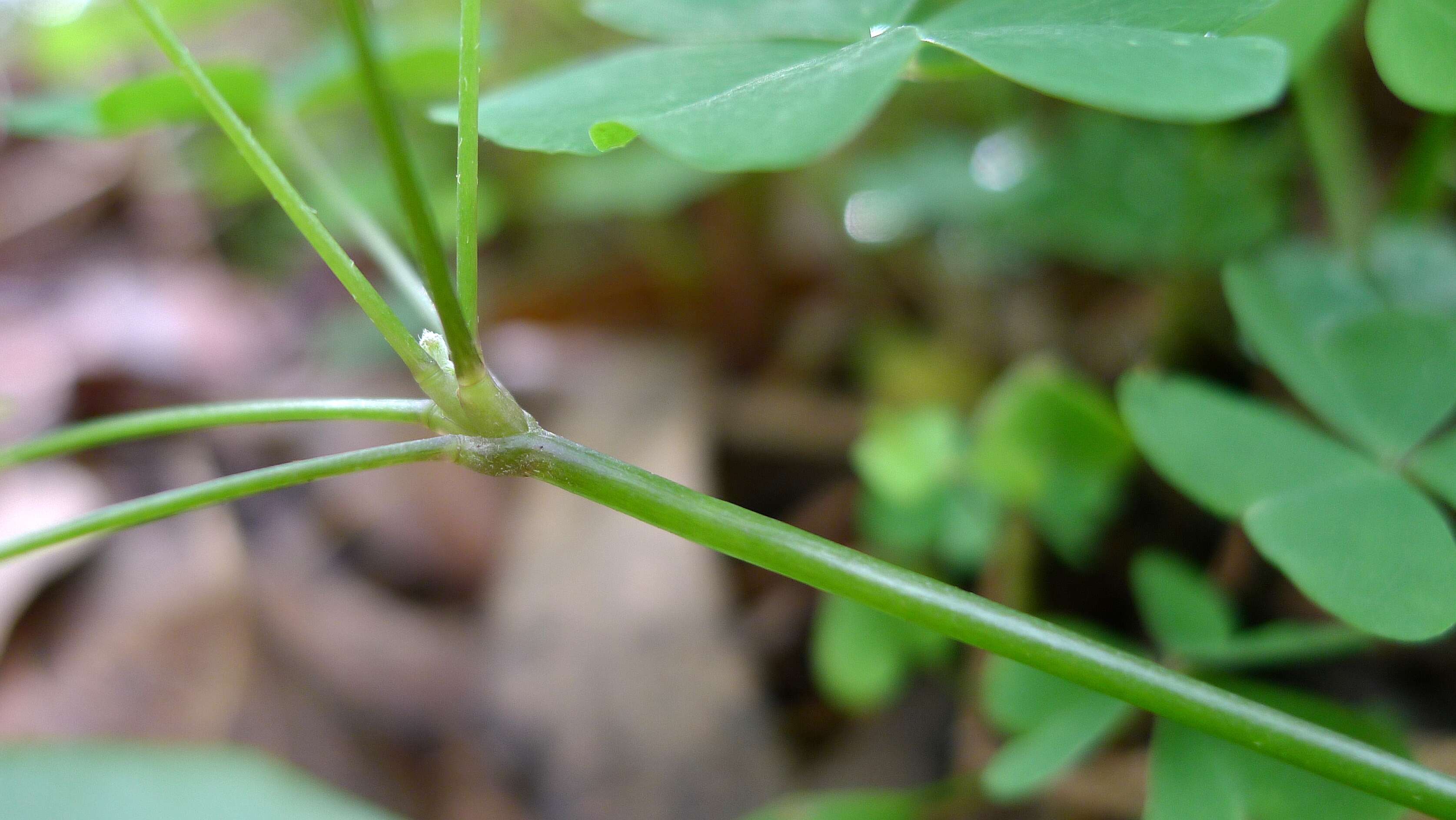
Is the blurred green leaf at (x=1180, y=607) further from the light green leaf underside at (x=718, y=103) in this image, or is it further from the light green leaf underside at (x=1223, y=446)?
the light green leaf underside at (x=718, y=103)

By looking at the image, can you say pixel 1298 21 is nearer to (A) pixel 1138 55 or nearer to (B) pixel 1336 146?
(A) pixel 1138 55

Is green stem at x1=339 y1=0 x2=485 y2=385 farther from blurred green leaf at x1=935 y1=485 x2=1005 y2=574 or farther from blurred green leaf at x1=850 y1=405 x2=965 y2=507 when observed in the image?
blurred green leaf at x1=935 y1=485 x2=1005 y2=574

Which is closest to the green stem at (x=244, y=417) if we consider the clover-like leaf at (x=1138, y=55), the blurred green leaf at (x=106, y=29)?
the clover-like leaf at (x=1138, y=55)

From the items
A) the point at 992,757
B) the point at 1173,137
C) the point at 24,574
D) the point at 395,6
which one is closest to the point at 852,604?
the point at 992,757

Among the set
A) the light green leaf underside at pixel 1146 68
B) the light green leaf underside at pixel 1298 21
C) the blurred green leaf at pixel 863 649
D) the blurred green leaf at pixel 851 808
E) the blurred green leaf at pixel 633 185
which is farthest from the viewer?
the blurred green leaf at pixel 633 185

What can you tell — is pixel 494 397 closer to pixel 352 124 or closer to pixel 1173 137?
pixel 1173 137

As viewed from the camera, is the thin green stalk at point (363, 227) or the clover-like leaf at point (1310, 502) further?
the thin green stalk at point (363, 227)

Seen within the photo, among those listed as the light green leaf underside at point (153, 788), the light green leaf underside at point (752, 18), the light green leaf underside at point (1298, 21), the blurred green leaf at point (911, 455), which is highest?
the light green leaf underside at point (752, 18)
